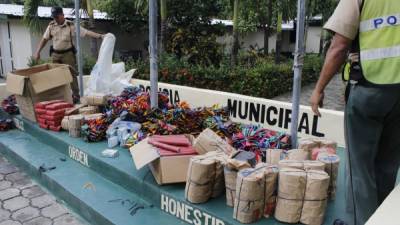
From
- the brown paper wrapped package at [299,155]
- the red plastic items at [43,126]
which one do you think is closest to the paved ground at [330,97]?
the red plastic items at [43,126]

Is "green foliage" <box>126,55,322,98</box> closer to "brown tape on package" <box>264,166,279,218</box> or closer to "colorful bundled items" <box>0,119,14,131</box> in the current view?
"colorful bundled items" <box>0,119,14,131</box>

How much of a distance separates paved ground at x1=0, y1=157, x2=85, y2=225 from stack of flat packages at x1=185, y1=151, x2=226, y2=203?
120cm

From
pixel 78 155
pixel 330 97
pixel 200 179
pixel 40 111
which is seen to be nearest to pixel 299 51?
pixel 200 179

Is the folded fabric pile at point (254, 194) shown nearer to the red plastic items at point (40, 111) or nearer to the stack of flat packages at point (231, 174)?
the stack of flat packages at point (231, 174)

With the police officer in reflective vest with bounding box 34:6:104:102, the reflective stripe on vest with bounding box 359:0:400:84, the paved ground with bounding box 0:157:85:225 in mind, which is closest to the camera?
the reflective stripe on vest with bounding box 359:0:400:84

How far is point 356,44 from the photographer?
1.96 meters

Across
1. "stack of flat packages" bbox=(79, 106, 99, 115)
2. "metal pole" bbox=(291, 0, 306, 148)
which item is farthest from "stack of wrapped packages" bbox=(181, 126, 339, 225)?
"stack of flat packages" bbox=(79, 106, 99, 115)

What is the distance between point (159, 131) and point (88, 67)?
6.12 metres

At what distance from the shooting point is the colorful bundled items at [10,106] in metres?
5.79

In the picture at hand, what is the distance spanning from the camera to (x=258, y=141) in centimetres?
345

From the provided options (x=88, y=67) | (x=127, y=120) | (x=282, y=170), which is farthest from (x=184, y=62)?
(x=282, y=170)

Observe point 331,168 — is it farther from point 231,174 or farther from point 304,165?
point 231,174

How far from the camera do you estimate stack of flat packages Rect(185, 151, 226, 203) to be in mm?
2607

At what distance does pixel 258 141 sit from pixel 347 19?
5.77 feet
